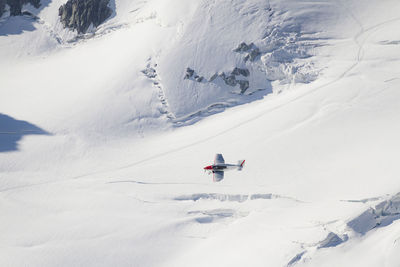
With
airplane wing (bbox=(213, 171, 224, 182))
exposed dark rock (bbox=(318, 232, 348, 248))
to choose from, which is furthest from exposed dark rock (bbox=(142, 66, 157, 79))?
exposed dark rock (bbox=(318, 232, 348, 248))

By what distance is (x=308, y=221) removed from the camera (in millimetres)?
51156

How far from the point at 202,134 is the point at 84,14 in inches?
1326

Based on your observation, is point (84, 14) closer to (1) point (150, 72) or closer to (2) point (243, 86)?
(1) point (150, 72)

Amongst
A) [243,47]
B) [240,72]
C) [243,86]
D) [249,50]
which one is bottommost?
[243,86]

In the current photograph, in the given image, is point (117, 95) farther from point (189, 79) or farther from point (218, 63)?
point (218, 63)

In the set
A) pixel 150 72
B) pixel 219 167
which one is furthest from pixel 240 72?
pixel 219 167

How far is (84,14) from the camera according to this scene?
86000mm

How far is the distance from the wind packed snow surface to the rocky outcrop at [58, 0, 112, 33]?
1.32m

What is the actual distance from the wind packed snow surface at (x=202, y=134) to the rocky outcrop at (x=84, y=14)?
132cm

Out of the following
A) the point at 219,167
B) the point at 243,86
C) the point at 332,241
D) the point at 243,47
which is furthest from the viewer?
the point at 243,47

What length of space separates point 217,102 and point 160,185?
16424 millimetres

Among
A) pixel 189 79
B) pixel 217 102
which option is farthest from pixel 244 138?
pixel 189 79

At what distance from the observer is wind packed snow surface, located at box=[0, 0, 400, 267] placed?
52.5m

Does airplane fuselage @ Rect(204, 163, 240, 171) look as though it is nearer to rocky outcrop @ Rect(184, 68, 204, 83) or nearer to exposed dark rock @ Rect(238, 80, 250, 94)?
exposed dark rock @ Rect(238, 80, 250, 94)
